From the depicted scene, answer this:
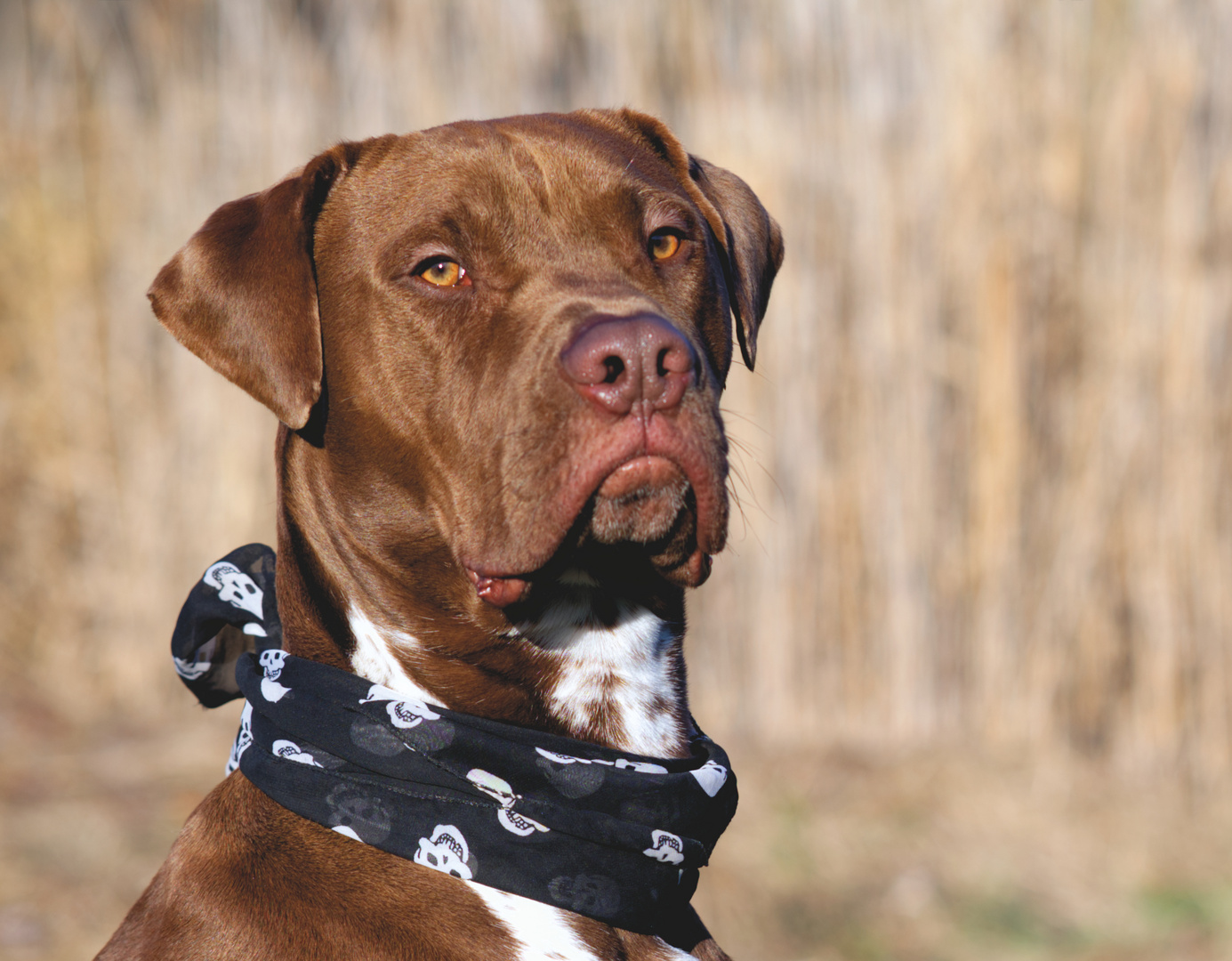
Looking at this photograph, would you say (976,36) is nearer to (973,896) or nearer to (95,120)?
(973,896)

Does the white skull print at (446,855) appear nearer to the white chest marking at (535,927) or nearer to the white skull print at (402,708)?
the white chest marking at (535,927)

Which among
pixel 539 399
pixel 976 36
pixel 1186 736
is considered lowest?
pixel 1186 736

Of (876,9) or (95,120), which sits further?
(95,120)

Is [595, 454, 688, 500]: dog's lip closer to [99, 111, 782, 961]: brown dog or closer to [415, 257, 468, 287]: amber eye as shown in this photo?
[99, 111, 782, 961]: brown dog

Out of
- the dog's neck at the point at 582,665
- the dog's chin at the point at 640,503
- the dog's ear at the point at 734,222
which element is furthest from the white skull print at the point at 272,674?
the dog's ear at the point at 734,222

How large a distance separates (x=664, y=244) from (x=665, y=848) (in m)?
1.22

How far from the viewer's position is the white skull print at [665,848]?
7.66ft

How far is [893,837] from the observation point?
5.86 meters

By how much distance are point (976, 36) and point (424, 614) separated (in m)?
4.67

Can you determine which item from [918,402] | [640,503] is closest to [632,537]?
[640,503]

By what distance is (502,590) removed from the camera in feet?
7.97

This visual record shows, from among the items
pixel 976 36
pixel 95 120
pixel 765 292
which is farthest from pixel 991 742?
pixel 95 120

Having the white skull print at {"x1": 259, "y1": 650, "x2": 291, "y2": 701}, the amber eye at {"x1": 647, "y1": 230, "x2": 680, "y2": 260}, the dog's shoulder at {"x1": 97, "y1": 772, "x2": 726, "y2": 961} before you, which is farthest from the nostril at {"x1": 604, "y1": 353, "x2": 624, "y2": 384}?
the dog's shoulder at {"x1": 97, "y1": 772, "x2": 726, "y2": 961}

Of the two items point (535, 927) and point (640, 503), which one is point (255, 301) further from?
point (535, 927)
